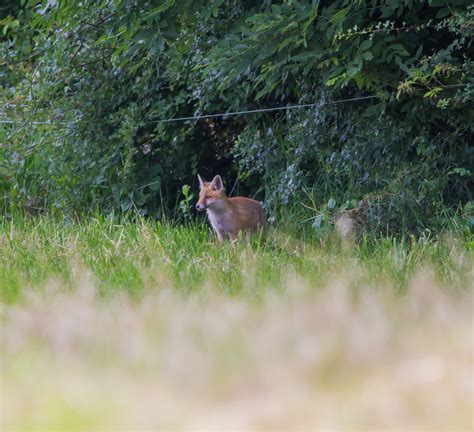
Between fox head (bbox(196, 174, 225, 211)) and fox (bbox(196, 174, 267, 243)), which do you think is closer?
fox (bbox(196, 174, 267, 243))

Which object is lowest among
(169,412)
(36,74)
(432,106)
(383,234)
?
(383,234)

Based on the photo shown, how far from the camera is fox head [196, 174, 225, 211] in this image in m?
11.5

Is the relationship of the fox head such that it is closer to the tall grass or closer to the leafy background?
the leafy background

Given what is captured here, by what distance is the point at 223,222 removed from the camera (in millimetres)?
11328


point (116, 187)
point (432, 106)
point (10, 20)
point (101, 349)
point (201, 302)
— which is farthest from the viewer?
point (10, 20)

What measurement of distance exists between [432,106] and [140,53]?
4096 mm

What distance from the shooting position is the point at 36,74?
1382 centimetres

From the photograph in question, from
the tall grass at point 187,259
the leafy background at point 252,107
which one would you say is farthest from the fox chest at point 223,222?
the tall grass at point 187,259

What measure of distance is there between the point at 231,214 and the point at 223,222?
0.13 metres

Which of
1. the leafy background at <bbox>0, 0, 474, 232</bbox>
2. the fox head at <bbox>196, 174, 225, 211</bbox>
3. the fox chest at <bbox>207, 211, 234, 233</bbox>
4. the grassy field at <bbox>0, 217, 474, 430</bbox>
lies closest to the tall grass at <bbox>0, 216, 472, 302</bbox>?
the grassy field at <bbox>0, 217, 474, 430</bbox>

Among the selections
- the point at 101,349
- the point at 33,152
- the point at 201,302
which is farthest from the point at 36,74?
the point at 101,349

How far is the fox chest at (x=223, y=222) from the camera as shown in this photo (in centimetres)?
1129

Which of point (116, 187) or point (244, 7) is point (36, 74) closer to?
point (116, 187)

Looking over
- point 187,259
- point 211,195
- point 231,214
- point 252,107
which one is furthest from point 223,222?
point 187,259
